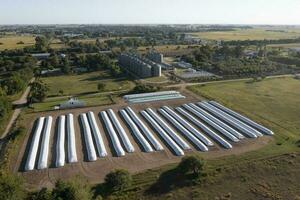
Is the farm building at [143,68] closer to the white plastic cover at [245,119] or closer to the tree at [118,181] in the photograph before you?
the white plastic cover at [245,119]

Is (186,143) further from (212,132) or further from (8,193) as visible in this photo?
(8,193)

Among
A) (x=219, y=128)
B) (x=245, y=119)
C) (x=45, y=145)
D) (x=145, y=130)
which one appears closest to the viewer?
(x=45, y=145)

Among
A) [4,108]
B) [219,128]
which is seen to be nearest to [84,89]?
[4,108]

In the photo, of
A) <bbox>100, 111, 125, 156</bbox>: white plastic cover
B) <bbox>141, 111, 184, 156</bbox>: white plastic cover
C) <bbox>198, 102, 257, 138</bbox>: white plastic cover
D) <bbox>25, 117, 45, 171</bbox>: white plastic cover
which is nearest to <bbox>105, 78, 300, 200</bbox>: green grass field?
<bbox>198, 102, 257, 138</bbox>: white plastic cover

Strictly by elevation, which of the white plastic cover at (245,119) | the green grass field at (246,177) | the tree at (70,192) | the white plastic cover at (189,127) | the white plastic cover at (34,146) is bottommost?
the green grass field at (246,177)

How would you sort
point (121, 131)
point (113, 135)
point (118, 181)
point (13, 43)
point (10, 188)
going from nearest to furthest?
point (10, 188)
point (118, 181)
point (113, 135)
point (121, 131)
point (13, 43)

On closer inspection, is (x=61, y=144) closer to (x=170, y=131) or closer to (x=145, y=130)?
(x=145, y=130)

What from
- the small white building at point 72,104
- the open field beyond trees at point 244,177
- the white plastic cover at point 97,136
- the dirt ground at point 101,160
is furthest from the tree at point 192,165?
the small white building at point 72,104
